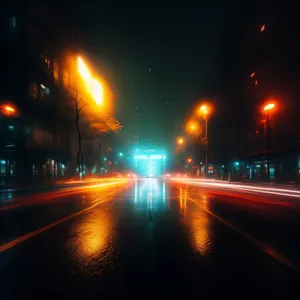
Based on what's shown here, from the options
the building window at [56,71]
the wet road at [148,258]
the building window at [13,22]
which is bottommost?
the wet road at [148,258]

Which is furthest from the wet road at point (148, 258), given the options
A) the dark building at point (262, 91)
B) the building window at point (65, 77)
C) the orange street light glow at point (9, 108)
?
the building window at point (65, 77)

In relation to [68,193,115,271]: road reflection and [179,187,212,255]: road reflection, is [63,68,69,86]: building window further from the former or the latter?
[179,187,212,255]: road reflection

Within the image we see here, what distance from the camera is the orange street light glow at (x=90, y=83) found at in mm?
42722

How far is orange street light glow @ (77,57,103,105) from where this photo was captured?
42.7m

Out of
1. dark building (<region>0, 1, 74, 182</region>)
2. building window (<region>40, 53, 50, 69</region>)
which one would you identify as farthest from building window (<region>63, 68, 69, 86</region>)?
building window (<region>40, 53, 50, 69</region>)

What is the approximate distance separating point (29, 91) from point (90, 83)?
11243mm

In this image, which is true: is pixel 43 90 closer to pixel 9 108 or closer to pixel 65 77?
pixel 9 108

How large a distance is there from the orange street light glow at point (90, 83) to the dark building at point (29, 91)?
3944mm

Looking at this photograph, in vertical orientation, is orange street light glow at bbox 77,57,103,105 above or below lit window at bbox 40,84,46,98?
above

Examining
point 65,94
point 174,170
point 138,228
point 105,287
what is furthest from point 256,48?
point 174,170

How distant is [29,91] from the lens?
36.1 metres

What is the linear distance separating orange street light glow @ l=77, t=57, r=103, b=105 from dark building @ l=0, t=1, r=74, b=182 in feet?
12.9

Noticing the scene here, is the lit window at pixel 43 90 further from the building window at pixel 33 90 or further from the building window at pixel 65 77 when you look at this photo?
the building window at pixel 65 77

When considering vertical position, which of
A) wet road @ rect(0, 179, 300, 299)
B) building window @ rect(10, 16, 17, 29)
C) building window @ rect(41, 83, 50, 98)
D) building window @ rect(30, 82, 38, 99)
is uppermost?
building window @ rect(10, 16, 17, 29)
